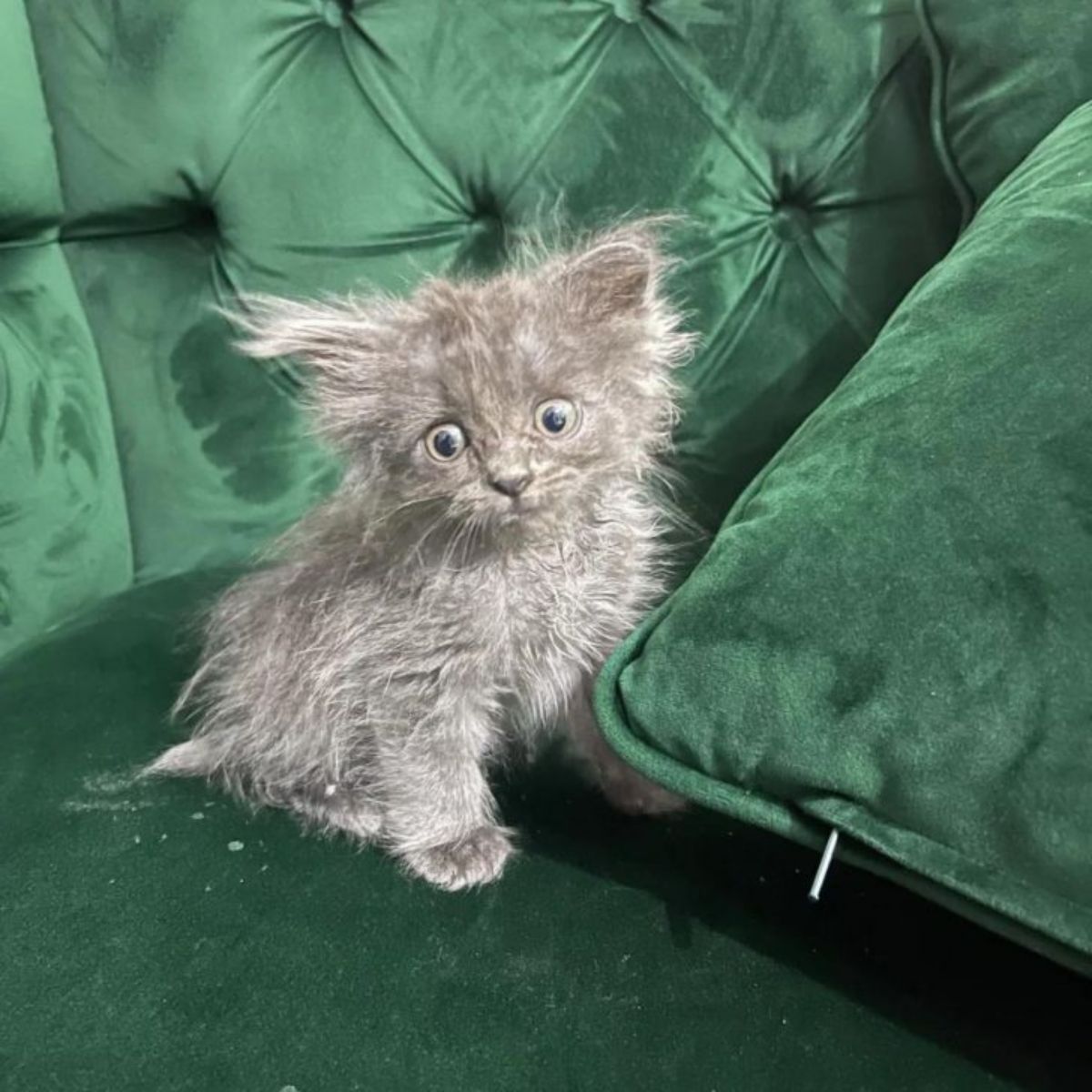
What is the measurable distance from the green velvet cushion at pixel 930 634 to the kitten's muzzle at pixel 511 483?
0.13m

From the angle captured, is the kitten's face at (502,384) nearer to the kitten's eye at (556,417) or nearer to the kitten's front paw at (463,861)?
the kitten's eye at (556,417)

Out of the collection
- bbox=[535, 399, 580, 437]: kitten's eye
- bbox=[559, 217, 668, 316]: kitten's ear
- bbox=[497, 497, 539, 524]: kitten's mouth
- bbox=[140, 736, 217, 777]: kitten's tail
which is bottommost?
bbox=[140, 736, 217, 777]: kitten's tail

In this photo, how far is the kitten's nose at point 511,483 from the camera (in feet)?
2.77

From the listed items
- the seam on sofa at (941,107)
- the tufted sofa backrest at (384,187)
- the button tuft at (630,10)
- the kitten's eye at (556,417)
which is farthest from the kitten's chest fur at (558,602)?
the button tuft at (630,10)

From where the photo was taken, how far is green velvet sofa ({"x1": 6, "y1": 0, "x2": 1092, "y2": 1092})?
28.9 inches

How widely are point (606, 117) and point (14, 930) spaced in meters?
0.93

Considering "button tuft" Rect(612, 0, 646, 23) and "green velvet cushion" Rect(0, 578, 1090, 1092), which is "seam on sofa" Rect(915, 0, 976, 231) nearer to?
"button tuft" Rect(612, 0, 646, 23)

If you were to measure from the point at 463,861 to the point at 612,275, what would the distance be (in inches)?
18.6

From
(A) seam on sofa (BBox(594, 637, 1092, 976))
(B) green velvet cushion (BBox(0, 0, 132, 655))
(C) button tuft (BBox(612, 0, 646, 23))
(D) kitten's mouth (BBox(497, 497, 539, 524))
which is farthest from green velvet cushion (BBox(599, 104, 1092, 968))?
(B) green velvet cushion (BBox(0, 0, 132, 655))

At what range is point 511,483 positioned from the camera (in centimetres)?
85

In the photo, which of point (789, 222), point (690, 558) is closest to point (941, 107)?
point (789, 222)

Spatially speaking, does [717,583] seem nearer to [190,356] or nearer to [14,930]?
[14,930]

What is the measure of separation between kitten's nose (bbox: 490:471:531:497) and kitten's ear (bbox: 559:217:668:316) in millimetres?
156

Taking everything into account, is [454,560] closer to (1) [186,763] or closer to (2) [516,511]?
(2) [516,511]
